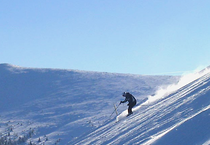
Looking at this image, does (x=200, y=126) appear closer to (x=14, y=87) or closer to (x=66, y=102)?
(x=66, y=102)

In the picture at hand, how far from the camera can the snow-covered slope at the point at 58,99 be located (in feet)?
165

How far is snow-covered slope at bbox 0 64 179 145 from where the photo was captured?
165 ft

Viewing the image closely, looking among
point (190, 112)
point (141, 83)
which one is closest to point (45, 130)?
point (141, 83)

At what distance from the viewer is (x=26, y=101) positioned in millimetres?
74812

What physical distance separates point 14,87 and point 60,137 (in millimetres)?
44441

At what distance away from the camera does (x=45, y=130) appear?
52062 millimetres

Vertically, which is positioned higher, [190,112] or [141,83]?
[141,83]

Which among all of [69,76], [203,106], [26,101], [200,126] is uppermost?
[69,76]

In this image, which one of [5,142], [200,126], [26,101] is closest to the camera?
[200,126]

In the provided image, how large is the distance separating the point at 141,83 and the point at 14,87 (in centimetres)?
3210

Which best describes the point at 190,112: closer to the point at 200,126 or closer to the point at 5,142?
the point at 200,126

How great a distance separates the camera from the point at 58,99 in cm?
7194

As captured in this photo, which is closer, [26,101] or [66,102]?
[66,102]

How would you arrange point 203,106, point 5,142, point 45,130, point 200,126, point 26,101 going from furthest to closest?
point 26,101
point 45,130
point 5,142
point 203,106
point 200,126
